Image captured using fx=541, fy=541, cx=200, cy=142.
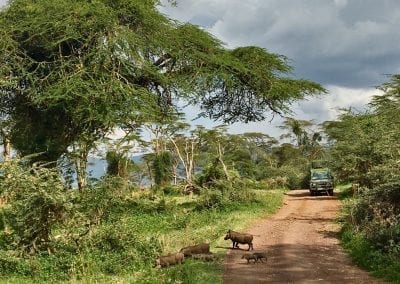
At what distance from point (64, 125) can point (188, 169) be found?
27.9m

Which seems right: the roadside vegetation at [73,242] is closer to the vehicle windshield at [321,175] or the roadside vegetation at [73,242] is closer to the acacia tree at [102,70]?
the acacia tree at [102,70]

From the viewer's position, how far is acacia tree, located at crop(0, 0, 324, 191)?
69.5 feet

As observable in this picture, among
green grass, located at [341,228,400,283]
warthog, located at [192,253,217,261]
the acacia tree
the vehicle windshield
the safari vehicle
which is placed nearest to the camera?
green grass, located at [341,228,400,283]

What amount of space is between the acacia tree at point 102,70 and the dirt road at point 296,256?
7.03 metres

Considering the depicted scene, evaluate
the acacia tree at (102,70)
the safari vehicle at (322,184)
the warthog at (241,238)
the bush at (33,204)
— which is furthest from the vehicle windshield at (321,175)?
the bush at (33,204)

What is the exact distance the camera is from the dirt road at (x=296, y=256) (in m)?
11.5

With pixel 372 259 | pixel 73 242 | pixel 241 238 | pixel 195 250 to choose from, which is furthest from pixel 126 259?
pixel 372 259

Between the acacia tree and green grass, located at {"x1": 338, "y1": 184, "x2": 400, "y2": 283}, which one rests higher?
the acacia tree

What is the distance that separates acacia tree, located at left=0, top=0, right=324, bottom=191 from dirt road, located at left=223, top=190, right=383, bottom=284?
23.1 feet

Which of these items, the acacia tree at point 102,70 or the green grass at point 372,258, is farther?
the acacia tree at point 102,70

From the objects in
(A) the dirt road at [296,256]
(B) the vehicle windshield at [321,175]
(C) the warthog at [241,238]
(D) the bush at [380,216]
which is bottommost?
(A) the dirt road at [296,256]

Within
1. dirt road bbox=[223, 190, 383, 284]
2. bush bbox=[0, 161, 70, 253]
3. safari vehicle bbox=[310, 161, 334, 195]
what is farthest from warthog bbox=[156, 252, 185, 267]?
safari vehicle bbox=[310, 161, 334, 195]

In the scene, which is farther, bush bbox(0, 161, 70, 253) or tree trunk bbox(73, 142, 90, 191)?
tree trunk bbox(73, 142, 90, 191)

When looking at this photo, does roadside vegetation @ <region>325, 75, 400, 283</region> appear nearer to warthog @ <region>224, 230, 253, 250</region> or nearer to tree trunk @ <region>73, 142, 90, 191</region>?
warthog @ <region>224, 230, 253, 250</region>
